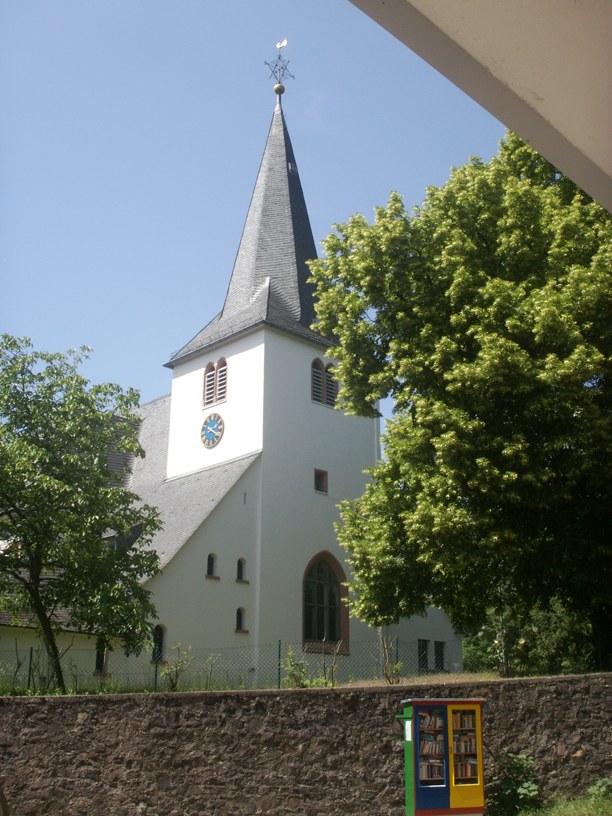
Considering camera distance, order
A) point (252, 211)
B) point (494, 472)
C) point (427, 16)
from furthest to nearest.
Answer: point (252, 211), point (494, 472), point (427, 16)

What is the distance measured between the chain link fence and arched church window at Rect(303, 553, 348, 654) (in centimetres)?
62

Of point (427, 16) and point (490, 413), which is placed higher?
point (490, 413)

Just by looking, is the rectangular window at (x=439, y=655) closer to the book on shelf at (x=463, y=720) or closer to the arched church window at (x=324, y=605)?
the arched church window at (x=324, y=605)

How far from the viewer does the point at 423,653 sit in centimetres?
3403

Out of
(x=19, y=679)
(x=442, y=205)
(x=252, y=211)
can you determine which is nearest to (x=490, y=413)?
(x=442, y=205)

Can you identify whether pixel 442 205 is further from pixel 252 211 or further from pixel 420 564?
pixel 252 211

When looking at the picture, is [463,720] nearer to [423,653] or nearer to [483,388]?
[483,388]

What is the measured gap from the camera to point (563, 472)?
15867 mm

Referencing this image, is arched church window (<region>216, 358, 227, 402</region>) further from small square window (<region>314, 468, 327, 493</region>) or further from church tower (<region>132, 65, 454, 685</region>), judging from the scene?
small square window (<region>314, 468, 327, 493</region>)

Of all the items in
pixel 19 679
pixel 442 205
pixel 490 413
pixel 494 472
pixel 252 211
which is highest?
pixel 252 211

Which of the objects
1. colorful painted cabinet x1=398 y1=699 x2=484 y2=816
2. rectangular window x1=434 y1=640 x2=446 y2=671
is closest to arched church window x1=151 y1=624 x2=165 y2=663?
rectangular window x1=434 y1=640 x2=446 y2=671

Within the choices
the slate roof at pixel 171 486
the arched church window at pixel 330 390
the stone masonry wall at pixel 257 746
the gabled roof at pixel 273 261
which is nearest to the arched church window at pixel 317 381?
the arched church window at pixel 330 390

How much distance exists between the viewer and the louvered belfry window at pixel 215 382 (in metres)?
35.6

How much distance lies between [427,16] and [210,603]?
1076 inches
